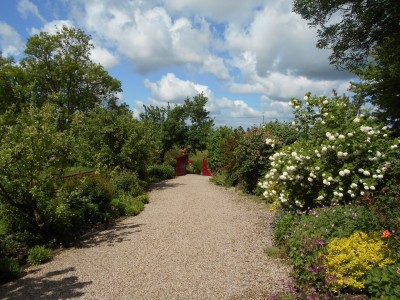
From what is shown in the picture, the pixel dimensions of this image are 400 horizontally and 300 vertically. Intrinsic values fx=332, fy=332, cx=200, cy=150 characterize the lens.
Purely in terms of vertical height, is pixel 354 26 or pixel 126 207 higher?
pixel 354 26

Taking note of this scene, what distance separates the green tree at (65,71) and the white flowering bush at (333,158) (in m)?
24.4

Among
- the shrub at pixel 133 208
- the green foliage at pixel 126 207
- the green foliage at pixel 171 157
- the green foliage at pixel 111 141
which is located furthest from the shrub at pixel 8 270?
the green foliage at pixel 171 157

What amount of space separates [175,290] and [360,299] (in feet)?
8.10

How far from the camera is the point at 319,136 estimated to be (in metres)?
6.71

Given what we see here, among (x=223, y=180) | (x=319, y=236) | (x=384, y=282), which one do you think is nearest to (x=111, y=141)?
(x=223, y=180)

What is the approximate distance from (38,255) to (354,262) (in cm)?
552

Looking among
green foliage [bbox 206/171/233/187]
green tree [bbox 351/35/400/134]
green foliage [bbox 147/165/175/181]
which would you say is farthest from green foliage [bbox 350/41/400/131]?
green foliage [bbox 147/165/175/181]

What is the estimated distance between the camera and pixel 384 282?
370cm

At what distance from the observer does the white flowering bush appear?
→ 580 cm

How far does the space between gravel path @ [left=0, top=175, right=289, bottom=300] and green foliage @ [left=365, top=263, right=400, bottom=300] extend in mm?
1295

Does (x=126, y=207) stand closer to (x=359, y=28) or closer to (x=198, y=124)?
(x=359, y=28)

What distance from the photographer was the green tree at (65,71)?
27842 mm

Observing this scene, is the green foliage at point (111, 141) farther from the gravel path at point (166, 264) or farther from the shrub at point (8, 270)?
the shrub at point (8, 270)

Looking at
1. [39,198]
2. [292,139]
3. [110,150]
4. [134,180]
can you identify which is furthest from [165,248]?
[110,150]
